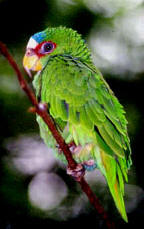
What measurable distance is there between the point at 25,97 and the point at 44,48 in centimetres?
111

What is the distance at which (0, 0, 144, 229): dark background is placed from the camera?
352cm

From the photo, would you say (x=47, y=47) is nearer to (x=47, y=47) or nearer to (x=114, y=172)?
(x=47, y=47)

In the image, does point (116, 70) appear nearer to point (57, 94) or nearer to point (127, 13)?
point (127, 13)

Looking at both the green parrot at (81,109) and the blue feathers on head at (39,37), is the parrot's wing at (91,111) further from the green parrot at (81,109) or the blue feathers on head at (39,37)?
the blue feathers on head at (39,37)

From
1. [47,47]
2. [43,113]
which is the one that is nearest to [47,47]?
[47,47]

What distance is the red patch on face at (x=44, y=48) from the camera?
8.20 ft

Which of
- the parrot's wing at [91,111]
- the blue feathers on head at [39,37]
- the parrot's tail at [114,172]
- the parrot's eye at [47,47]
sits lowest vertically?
the parrot's tail at [114,172]

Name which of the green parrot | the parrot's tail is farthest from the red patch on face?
the parrot's tail

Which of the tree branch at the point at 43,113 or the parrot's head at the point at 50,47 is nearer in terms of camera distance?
the tree branch at the point at 43,113

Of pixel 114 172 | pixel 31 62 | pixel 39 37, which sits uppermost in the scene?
pixel 39 37

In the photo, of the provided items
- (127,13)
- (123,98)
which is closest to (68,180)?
(123,98)

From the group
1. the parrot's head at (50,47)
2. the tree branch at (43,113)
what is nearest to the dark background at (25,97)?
the parrot's head at (50,47)

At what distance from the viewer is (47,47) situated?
8.36ft

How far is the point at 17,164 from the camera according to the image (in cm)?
389
